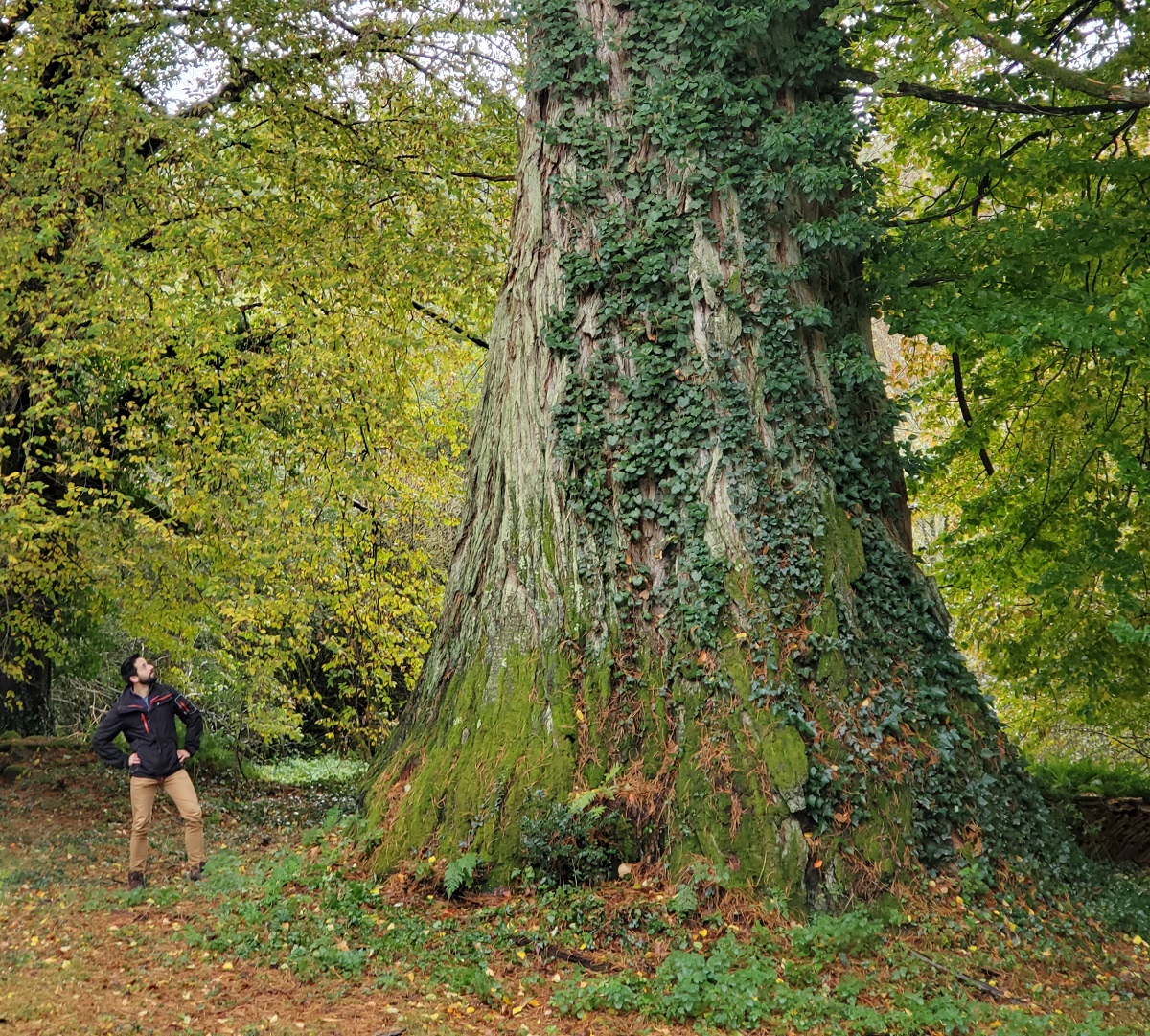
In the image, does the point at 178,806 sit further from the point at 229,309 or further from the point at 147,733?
the point at 229,309

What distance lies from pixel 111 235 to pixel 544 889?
279 inches

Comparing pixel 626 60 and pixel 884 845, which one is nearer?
pixel 884 845

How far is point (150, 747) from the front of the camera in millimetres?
7695

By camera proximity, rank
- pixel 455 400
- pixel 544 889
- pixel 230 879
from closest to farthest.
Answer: pixel 544 889
pixel 230 879
pixel 455 400

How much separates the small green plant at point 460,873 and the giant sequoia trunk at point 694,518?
0.15 meters

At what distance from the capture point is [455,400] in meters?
15.1

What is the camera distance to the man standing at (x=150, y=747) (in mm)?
7621

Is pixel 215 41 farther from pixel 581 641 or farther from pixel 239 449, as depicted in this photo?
pixel 581 641

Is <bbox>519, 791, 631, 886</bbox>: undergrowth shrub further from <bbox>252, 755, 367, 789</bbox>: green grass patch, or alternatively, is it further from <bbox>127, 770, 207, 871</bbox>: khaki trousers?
<bbox>252, 755, 367, 789</bbox>: green grass patch

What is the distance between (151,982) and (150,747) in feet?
9.03

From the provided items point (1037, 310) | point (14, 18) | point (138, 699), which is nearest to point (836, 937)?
point (1037, 310)

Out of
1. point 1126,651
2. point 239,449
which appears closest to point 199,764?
point 239,449

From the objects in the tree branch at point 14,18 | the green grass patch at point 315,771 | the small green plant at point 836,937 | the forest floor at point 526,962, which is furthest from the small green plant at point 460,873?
the tree branch at point 14,18

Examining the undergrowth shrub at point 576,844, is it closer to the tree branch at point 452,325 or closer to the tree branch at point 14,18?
the tree branch at point 452,325
